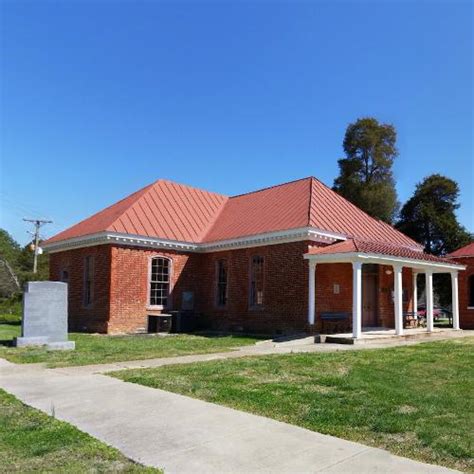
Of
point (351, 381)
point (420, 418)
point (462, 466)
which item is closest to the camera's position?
point (462, 466)

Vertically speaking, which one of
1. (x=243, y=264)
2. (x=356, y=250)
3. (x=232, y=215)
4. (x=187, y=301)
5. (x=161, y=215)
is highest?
(x=232, y=215)

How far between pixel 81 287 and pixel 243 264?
729 cm

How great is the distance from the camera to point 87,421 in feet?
21.1

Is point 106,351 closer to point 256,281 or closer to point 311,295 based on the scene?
point 311,295

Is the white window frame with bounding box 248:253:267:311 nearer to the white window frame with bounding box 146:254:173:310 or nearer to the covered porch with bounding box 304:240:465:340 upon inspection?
the covered porch with bounding box 304:240:465:340

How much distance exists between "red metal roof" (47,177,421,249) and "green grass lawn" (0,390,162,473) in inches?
551

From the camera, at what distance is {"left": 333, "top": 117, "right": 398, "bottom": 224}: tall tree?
1839 inches

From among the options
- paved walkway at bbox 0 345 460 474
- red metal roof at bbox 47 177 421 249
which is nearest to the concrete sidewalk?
paved walkway at bbox 0 345 460 474

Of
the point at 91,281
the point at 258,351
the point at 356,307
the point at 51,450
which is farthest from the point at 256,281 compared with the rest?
the point at 51,450

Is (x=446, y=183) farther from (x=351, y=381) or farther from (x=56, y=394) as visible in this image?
(x=56, y=394)

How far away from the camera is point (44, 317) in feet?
49.3

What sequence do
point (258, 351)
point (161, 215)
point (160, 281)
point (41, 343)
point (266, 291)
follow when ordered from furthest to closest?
point (161, 215) → point (160, 281) → point (266, 291) → point (41, 343) → point (258, 351)

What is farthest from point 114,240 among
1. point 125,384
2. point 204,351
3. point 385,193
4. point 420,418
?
point 385,193

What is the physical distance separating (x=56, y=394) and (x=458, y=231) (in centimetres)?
3549
